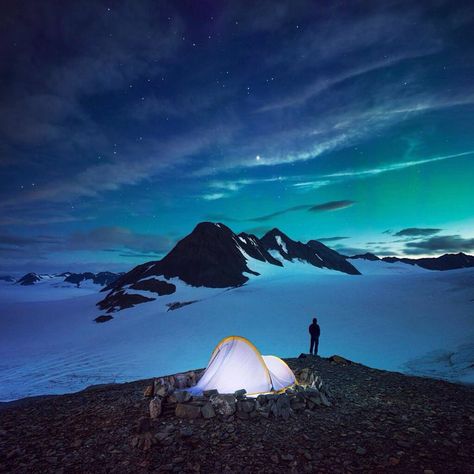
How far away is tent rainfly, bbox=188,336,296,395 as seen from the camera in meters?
11.6

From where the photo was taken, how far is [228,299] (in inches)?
2147

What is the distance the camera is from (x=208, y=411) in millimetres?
9398

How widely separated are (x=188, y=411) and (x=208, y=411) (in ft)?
2.03

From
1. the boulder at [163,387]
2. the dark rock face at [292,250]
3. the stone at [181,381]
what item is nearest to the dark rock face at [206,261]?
the stone at [181,381]

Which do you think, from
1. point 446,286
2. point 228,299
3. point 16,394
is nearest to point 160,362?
point 16,394

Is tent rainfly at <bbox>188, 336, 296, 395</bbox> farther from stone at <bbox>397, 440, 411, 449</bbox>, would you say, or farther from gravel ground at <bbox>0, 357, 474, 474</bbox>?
stone at <bbox>397, 440, 411, 449</bbox>

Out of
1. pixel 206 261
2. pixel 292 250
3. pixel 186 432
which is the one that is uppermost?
pixel 292 250

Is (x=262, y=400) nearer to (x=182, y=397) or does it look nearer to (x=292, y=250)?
(x=182, y=397)

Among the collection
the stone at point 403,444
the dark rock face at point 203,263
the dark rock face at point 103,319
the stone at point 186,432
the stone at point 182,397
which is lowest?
the dark rock face at point 103,319

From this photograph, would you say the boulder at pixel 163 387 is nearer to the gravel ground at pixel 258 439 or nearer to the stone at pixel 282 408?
the gravel ground at pixel 258 439

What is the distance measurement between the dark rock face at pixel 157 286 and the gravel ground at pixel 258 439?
2472 inches

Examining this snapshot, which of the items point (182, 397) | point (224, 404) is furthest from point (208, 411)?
point (182, 397)

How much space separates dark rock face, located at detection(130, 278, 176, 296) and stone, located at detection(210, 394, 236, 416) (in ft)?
214

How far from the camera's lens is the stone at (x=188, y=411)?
9.42 metres
